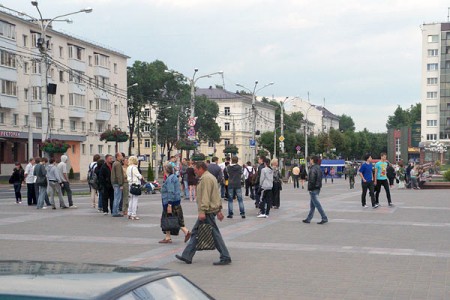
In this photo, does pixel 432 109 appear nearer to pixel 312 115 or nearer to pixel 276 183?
pixel 312 115

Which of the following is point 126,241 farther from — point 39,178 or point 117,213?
point 39,178

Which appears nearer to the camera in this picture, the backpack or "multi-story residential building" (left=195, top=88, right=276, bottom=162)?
the backpack

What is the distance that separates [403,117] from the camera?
175625 millimetres

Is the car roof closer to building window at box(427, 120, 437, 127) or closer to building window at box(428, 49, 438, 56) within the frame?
building window at box(428, 49, 438, 56)

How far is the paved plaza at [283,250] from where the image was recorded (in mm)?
8922

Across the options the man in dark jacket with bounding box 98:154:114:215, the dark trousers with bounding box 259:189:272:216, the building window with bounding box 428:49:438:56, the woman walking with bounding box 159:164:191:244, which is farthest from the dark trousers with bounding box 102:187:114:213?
the building window with bounding box 428:49:438:56

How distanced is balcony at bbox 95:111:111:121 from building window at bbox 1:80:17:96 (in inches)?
583

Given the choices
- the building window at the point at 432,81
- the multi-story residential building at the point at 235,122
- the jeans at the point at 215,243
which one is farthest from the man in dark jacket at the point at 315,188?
the multi-story residential building at the point at 235,122

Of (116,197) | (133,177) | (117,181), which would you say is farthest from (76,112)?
(133,177)

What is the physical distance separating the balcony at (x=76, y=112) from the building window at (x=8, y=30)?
11.6m

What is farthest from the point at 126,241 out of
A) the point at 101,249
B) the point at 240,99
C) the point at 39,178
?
the point at 240,99

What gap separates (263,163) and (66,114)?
51491mm

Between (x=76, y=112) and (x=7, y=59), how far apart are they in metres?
12.4

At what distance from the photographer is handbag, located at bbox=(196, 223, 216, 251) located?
10.6 meters
